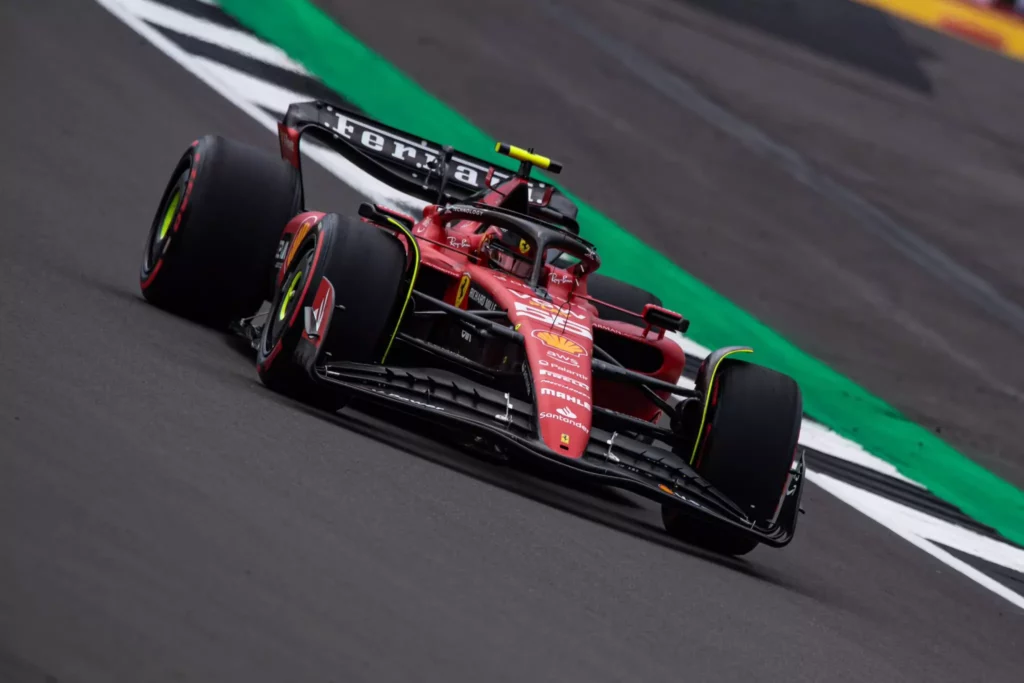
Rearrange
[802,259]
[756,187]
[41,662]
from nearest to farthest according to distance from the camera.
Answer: [41,662], [802,259], [756,187]

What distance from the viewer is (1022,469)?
11227 millimetres

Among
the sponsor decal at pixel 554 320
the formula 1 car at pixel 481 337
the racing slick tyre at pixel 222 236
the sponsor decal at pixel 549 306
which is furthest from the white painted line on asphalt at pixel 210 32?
the sponsor decal at pixel 554 320

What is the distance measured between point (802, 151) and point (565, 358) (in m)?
8.68

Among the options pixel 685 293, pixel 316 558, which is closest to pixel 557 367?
pixel 316 558

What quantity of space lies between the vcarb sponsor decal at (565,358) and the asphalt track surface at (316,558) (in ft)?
2.00

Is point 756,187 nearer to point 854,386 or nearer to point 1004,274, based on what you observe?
point 1004,274

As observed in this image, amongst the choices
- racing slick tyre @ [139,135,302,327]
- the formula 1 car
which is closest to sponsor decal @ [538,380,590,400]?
the formula 1 car

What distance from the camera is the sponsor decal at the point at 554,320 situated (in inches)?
302

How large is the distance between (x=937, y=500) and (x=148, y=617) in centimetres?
748

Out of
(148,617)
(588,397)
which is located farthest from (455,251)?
(148,617)

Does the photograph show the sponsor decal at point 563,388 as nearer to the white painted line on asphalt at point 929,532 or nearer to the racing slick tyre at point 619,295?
the racing slick tyre at point 619,295

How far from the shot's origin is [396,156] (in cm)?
1026

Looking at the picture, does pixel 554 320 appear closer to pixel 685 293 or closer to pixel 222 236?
pixel 222 236

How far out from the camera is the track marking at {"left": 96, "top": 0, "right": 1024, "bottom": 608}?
966cm
